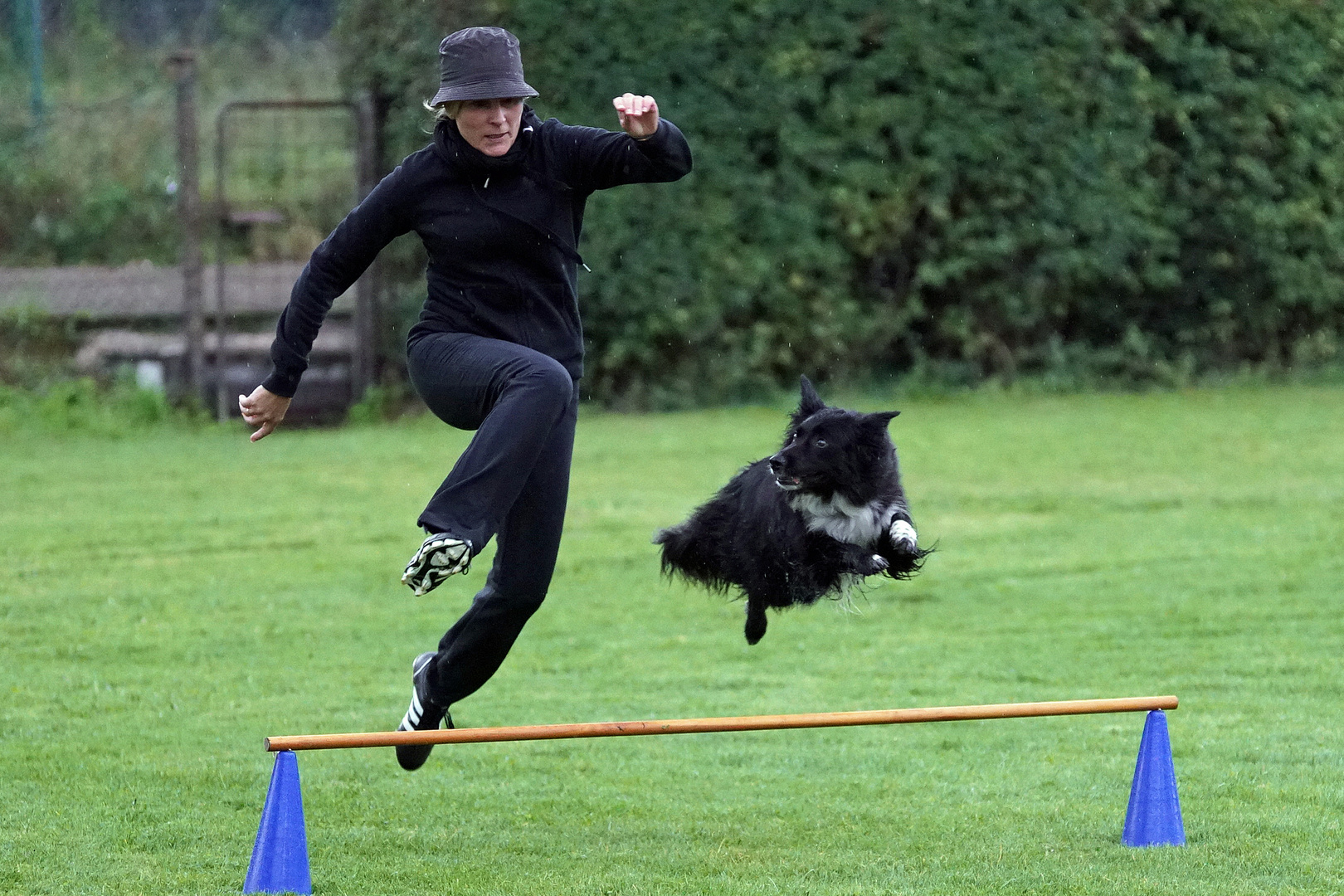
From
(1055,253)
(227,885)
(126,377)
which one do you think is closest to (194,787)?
(227,885)

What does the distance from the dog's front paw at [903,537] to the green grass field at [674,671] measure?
3.31 feet

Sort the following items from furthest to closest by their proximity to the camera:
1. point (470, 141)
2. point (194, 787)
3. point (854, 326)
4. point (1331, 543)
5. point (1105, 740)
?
point (854, 326)
point (1331, 543)
point (1105, 740)
point (194, 787)
point (470, 141)

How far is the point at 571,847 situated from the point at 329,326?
10101 millimetres

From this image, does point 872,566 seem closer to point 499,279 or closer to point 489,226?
point 499,279

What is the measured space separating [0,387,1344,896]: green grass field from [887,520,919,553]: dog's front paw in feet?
3.31

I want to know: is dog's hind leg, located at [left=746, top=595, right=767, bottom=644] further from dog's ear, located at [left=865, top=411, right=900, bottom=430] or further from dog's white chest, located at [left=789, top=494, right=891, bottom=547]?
dog's ear, located at [left=865, top=411, right=900, bottom=430]

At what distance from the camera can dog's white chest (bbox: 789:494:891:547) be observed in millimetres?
5434

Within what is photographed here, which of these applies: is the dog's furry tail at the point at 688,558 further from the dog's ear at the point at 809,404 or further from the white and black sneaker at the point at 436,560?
the white and black sneaker at the point at 436,560

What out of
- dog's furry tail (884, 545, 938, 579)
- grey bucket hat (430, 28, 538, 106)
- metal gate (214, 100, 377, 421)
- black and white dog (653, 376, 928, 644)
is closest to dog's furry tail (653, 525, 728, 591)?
black and white dog (653, 376, 928, 644)

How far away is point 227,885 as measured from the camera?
17.1 ft

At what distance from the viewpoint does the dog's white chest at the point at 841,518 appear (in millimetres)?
5434

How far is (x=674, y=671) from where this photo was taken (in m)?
8.54

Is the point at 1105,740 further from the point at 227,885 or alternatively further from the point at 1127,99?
the point at 1127,99

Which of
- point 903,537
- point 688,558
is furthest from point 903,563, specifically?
point 688,558
